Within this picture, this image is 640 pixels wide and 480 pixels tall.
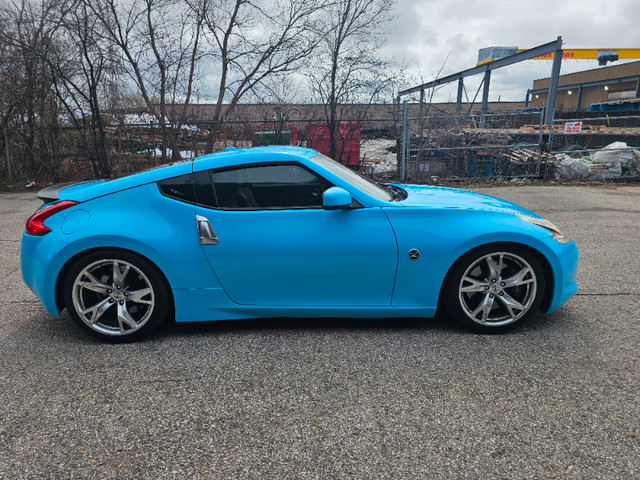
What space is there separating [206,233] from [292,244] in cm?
59

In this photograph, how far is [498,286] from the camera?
130 inches

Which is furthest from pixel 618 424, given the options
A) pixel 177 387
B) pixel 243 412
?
pixel 177 387

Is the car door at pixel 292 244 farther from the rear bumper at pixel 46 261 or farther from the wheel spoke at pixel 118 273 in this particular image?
the rear bumper at pixel 46 261

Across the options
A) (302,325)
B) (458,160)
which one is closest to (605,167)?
(458,160)

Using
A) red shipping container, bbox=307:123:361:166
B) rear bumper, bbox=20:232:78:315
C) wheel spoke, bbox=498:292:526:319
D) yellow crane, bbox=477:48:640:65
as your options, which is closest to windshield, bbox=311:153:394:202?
wheel spoke, bbox=498:292:526:319

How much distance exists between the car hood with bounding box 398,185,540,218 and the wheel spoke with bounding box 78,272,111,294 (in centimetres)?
216

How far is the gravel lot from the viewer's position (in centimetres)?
207

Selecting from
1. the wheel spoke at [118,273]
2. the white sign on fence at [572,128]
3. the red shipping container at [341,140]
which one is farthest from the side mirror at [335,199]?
the white sign on fence at [572,128]

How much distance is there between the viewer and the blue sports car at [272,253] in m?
3.20

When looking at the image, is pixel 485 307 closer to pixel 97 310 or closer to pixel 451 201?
pixel 451 201

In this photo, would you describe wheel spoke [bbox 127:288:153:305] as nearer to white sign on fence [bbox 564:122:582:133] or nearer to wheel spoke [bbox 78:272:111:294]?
wheel spoke [bbox 78:272:111:294]

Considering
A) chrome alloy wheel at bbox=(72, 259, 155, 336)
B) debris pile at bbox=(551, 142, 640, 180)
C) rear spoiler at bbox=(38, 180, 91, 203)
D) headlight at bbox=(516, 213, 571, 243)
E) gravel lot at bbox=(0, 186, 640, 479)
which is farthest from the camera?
debris pile at bbox=(551, 142, 640, 180)

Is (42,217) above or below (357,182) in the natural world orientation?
below

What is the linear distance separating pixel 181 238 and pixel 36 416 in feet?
4.31
